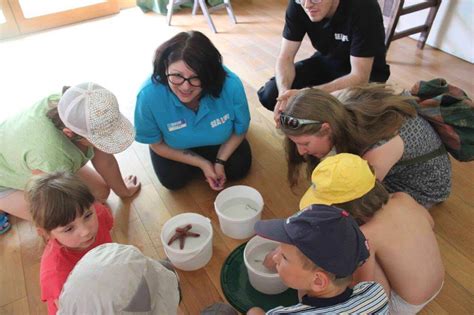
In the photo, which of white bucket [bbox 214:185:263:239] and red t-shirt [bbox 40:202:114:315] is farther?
white bucket [bbox 214:185:263:239]

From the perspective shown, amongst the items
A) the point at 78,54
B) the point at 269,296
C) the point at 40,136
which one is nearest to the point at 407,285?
the point at 269,296

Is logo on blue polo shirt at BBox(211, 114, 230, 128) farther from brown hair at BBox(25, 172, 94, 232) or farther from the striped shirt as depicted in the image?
the striped shirt

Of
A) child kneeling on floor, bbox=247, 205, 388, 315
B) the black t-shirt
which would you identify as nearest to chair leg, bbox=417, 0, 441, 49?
the black t-shirt

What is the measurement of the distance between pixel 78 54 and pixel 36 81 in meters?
0.48

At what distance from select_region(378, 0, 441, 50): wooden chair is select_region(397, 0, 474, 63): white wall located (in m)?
0.07

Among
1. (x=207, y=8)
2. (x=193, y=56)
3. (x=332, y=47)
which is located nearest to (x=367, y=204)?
(x=193, y=56)

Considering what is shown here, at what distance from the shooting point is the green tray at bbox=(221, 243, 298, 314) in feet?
4.60

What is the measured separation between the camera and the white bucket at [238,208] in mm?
1593

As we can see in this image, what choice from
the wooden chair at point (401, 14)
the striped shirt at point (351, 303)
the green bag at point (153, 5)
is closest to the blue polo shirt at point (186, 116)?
the striped shirt at point (351, 303)

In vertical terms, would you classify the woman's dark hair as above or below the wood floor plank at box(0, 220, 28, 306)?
above

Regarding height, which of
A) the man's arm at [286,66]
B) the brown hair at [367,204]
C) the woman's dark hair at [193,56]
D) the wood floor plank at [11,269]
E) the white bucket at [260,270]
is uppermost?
the woman's dark hair at [193,56]

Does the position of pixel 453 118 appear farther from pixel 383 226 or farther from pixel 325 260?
pixel 325 260

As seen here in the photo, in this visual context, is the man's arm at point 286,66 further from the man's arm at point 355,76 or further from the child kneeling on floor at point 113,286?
the child kneeling on floor at point 113,286

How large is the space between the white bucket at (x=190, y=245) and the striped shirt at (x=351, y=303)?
21.9 inches
